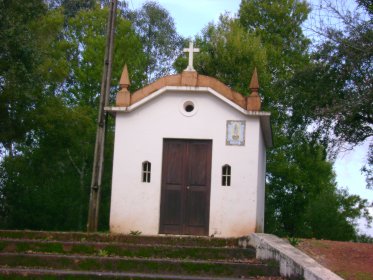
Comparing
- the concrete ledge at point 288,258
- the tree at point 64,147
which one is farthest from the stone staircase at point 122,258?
the tree at point 64,147

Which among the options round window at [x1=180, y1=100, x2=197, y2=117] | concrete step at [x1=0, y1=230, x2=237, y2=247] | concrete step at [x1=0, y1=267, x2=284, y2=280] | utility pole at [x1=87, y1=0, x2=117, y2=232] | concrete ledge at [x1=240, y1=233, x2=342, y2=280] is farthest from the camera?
utility pole at [x1=87, y1=0, x2=117, y2=232]

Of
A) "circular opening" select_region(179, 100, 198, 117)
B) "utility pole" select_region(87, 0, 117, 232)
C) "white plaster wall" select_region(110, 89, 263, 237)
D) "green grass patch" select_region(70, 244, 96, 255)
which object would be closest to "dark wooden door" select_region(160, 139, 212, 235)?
"white plaster wall" select_region(110, 89, 263, 237)

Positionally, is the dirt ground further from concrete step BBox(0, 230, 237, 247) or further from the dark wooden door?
the dark wooden door

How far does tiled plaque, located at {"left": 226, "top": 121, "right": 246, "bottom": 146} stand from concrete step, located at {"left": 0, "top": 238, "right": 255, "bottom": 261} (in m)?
4.48

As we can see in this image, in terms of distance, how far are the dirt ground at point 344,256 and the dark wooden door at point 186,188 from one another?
11.0 feet

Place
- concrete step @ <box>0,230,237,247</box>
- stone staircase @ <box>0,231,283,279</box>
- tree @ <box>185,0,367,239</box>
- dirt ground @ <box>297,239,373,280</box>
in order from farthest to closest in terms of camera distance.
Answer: tree @ <box>185,0,367,239</box>, concrete step @ <box>0,230,237,247</box>, dirt ground @ <box>297,239,373,280</box>, stone staircase @ <box>0,231,283,279</box>

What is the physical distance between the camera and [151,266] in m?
11.7

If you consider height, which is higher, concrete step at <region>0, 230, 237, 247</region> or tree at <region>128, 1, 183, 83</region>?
tree at <region>128, 1, 183, 83</region>

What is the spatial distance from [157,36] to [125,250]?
2865 cm

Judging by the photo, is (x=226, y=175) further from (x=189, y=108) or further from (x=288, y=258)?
(x=288, y=258)

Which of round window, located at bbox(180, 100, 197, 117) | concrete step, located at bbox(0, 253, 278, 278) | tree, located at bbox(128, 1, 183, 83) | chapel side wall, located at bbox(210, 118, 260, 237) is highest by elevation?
tree, located at bbox(128, 1, 183, 83)

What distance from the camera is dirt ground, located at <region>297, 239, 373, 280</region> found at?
12391mm

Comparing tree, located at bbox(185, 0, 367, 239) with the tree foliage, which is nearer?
the tree foliage

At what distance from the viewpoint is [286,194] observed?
118 feet
